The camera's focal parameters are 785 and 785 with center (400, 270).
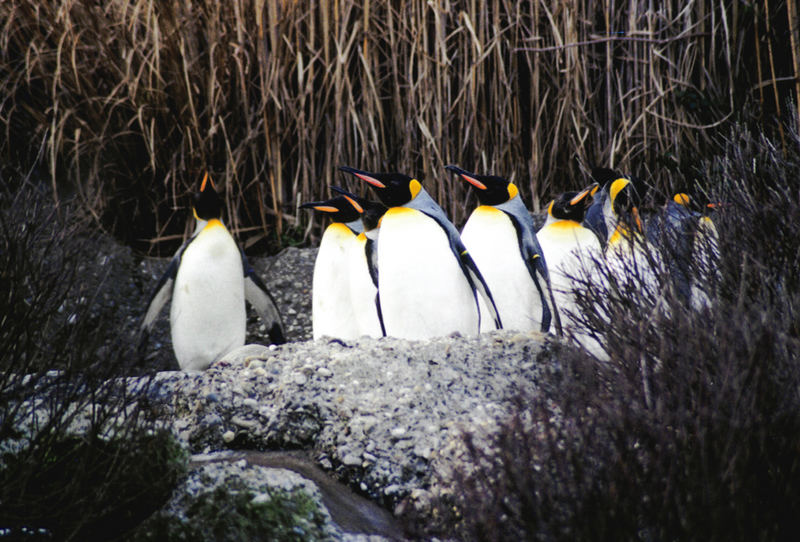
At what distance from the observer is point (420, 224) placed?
11.5 feet

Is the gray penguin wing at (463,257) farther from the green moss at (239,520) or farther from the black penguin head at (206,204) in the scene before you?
the green moss at (239,520)

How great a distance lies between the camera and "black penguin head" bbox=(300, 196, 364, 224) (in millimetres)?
4406

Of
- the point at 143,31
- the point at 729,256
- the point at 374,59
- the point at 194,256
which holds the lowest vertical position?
the point at 729,256

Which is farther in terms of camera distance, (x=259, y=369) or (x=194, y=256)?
(x=194, y=256)

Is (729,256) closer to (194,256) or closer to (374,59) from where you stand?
(194,256)

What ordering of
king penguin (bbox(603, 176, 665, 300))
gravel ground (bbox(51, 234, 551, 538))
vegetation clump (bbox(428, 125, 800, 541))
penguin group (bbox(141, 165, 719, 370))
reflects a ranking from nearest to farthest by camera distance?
vegetation clump (bbox(428, 125, 800, 541)) → gravel ground (bbox(51, 234, 551, 538)) → king penguin (bbox(603, 176, 665, 300)) → penguin group (bbox(141, 165, 719, 370))

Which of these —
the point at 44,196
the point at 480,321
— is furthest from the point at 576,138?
the point at 44,196

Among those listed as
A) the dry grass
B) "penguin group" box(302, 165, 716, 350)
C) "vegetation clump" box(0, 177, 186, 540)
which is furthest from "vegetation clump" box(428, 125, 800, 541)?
the dry grass

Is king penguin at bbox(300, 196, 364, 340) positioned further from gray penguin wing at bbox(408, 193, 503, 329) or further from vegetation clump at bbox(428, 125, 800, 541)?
vegetation clump at bbox(428, 125, 800, 541)

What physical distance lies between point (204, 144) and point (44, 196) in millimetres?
2540

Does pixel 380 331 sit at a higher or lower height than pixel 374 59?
lower

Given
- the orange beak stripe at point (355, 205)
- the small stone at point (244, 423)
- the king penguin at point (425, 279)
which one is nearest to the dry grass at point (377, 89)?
the orange beak stripe at point (355, 205)

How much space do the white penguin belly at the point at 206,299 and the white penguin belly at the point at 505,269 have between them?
1352mm

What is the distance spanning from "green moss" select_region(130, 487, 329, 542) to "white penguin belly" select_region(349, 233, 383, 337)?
6.97 feet
